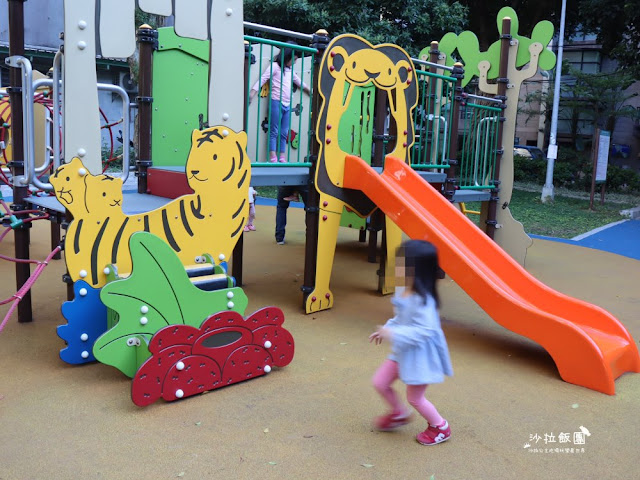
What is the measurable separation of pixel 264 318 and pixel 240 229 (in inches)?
32.3

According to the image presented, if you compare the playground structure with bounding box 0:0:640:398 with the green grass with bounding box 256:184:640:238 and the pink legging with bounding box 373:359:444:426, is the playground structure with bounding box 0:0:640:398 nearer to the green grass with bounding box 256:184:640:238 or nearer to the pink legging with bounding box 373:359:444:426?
the pink legging with bounding box 373:359:444:426

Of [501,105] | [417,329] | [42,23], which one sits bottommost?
[417,329]

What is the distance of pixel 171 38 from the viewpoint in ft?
18.2

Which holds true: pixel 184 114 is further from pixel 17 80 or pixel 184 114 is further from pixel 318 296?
pixel 318 296

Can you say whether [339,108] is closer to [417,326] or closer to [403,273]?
[403,273]

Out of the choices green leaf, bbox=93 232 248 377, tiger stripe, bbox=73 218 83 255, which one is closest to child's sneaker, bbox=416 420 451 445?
green leaf, bbox=93 232 248 377

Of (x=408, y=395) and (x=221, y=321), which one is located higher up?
(x=221, y=321)

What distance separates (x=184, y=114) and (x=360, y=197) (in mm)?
1816

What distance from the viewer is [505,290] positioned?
16.2 ft

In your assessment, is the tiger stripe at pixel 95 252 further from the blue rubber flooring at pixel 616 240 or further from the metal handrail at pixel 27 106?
the blue rubber flooring at pixel 616 240

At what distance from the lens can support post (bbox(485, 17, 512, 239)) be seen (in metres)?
8.16

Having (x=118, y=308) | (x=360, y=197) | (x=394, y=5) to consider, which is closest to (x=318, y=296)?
Answer: (x=360, y=197)

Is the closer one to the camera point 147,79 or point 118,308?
point 118,308

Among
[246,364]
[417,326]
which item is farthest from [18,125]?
[417,326]
